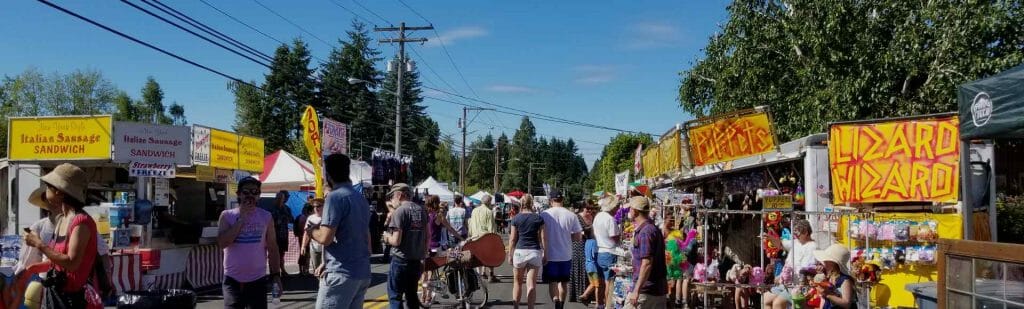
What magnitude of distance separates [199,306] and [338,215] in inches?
287

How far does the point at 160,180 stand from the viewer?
1394 cm

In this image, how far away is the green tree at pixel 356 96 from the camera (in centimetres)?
6331

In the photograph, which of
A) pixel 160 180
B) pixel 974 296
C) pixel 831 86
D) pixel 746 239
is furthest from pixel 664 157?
pixel 974 296

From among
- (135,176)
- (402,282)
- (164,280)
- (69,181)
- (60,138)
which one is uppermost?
(60,138)

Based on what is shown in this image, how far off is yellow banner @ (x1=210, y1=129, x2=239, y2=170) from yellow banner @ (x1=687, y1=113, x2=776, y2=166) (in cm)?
970

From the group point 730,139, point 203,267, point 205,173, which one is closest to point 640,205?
point 730,139

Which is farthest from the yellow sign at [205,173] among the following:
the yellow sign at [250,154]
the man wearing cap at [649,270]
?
the man wearing cap at [649,270]

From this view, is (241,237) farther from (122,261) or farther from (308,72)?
(308,72)

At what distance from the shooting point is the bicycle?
33.2 feet

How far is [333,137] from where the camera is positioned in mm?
17344

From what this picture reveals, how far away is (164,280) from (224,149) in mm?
4260

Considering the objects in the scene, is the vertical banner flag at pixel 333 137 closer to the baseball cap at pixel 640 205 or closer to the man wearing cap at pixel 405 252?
the man wearing cap at pixel 405 252

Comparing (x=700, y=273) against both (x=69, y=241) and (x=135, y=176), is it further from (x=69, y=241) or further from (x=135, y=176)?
(x=135, y=176)

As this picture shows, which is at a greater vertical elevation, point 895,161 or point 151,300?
point 895,161
